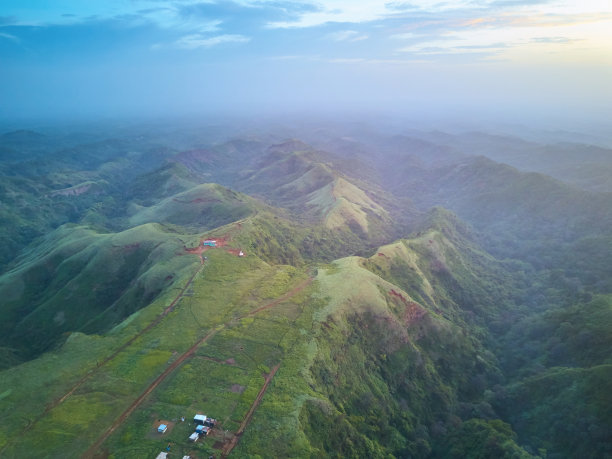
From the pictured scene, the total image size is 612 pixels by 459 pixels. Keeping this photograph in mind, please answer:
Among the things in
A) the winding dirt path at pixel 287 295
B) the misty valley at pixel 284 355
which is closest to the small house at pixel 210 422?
the misty valley at pixel 284 355

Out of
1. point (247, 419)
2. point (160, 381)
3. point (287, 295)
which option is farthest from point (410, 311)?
point (160, 381)

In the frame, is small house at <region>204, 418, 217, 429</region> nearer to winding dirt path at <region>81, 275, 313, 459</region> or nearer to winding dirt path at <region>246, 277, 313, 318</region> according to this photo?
winding dirt path at <region>81, 275, 313, 459</region>

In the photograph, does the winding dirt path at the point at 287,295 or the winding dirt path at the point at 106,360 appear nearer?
the winding dirt path at the point at 106,360

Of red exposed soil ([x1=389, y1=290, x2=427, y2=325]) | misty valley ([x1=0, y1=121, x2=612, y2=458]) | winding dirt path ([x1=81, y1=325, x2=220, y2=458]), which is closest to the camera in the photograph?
winding dirt path ([x1=81, y1=325, x2=220, y2=458])

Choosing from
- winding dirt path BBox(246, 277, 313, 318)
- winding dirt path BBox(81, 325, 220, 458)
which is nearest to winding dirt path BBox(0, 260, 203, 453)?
winding dirt path BBox(81, 325, 220, 458)

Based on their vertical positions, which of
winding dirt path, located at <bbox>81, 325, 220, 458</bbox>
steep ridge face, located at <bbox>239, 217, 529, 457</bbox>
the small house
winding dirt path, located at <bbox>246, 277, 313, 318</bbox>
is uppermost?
winding dirt path, located at <bbox>81, 325, 220, 458</bbox>

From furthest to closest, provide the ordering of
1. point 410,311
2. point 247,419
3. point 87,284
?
point 87,284 → point 410,311 → point 247,419

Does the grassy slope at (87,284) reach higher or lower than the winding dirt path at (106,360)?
lower

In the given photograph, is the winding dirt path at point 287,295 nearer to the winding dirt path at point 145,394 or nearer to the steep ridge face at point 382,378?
the steep ridge face at point 382,378

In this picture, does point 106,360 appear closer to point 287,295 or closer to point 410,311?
point 287,295

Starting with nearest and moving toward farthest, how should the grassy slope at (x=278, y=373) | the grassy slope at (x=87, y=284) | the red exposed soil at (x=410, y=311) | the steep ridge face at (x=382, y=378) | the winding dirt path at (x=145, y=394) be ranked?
the winding dirt path at (x=145, y=394)
the grassy slope at (x=278, y=373)
the steep ridge face at (x=382, y=378)
the red exposed soil at (x=410, y=311)
the grassy slope at (x=87, y=284)

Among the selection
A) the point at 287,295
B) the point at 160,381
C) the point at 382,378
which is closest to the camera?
the point at 160,381
